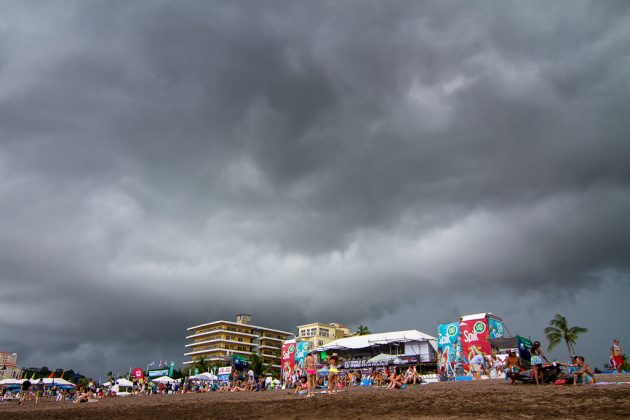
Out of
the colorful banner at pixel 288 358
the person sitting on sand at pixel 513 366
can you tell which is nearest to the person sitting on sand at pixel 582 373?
the person sitting on sand at pixel 513 366

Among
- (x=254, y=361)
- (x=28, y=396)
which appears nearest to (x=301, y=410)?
(x=28, y=396)

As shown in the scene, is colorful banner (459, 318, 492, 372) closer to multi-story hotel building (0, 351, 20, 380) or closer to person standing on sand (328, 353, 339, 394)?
person standing on sand (328, 353, 339, 394)

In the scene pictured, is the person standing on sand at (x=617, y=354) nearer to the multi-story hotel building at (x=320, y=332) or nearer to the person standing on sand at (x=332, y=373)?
the person standing on sand at (x=332, y=373)

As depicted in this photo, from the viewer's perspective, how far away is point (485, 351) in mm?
58719

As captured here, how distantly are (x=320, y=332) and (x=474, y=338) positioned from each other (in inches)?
2604

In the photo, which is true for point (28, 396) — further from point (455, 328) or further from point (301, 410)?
point (455, 328)

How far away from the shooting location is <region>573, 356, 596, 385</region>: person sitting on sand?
647 inches

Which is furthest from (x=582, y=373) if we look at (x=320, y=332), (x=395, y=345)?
(x=320, y=332)

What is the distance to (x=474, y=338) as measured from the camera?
60.1 m

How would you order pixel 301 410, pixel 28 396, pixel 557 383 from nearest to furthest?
pixel 301 410 → pixel 557 383 → pixel 28 396

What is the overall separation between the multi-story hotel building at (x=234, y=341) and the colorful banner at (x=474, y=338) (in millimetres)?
73466

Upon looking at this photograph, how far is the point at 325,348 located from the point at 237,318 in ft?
184

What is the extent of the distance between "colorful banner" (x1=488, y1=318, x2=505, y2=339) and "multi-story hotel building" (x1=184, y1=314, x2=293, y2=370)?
250 ft

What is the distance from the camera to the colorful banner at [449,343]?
61.9 m
